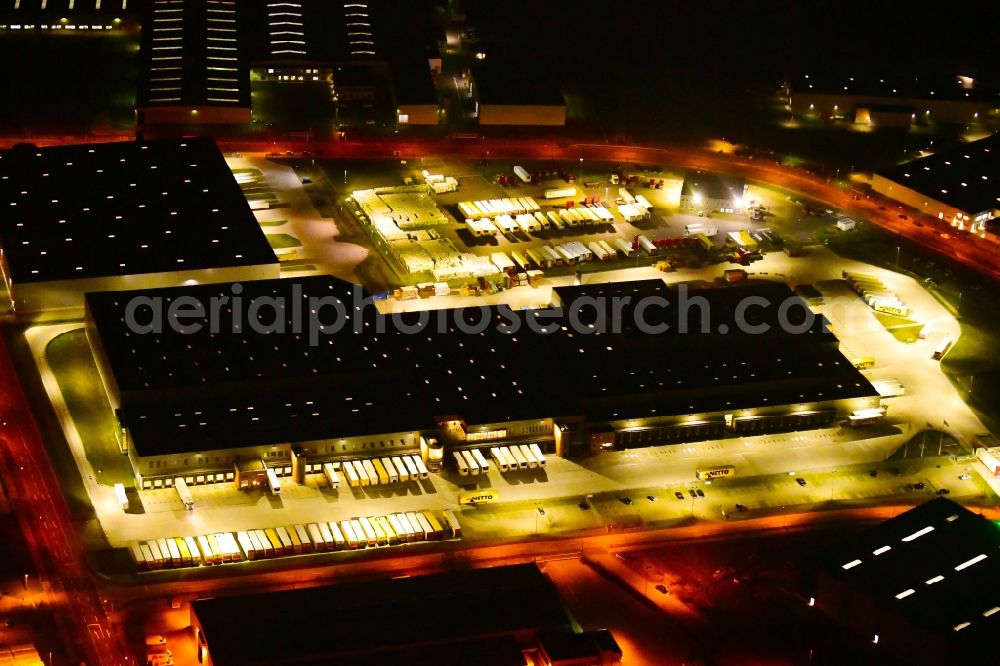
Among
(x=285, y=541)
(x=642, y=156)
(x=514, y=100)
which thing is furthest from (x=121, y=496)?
(x=642, y=156)

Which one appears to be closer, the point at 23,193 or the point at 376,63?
the point at 23,193

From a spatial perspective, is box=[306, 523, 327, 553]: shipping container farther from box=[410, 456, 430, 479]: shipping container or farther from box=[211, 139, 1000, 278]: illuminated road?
box=[211, 139, 1000, 278]: illuminated road

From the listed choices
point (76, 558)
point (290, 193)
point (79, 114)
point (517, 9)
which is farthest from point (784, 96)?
point (76, 558)

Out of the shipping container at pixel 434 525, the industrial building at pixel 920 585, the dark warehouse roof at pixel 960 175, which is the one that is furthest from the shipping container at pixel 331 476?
the dark warehouse roof at pixel 960 175

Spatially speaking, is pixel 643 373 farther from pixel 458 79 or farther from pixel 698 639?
pixel 458 79

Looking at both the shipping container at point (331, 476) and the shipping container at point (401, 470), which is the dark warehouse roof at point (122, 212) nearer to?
the shipping container at point (331, 476)

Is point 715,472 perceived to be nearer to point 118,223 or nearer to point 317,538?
point 317,538
